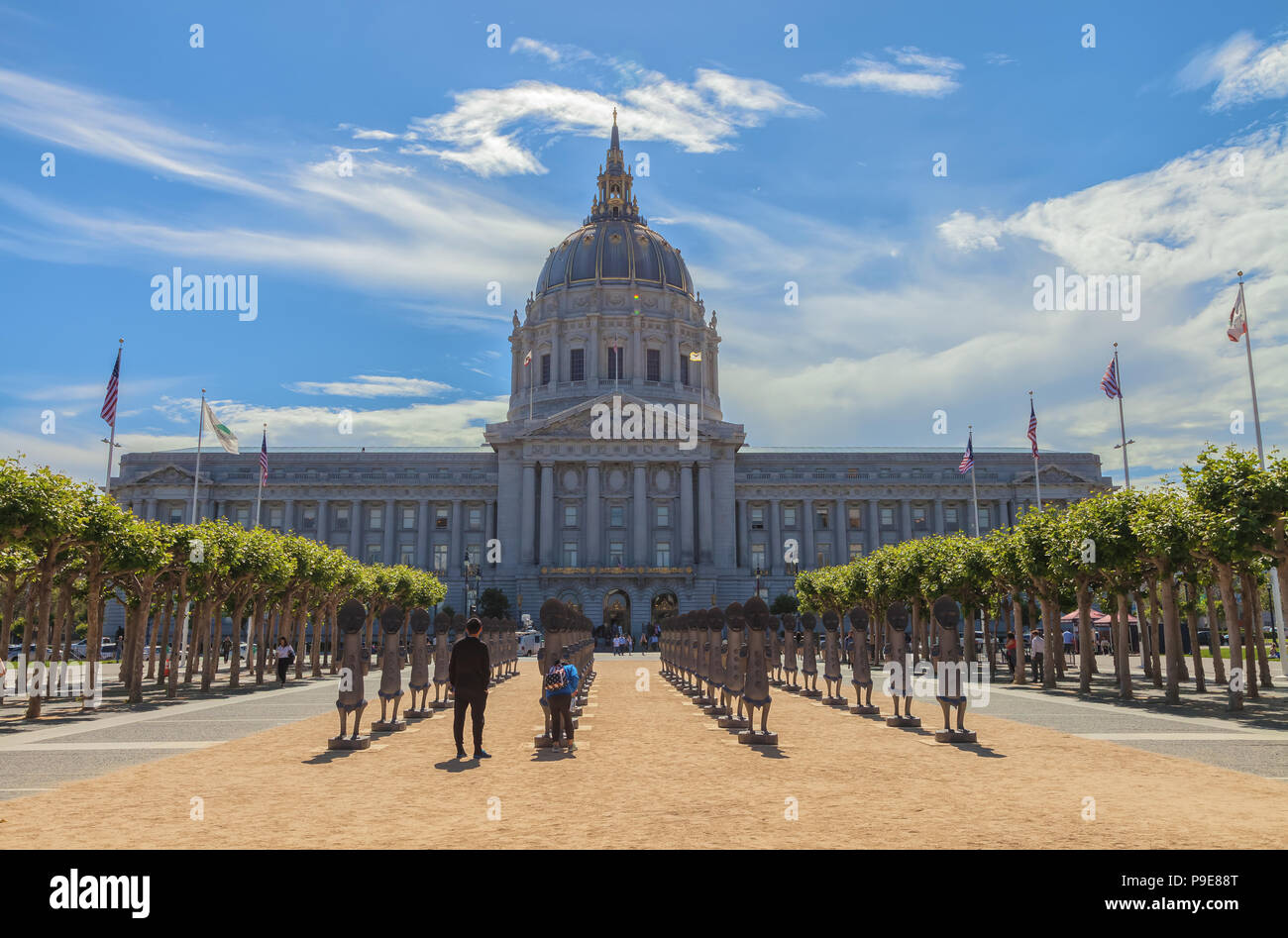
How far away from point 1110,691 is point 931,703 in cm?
920

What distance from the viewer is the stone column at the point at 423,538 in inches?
4274

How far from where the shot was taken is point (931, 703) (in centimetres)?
2820

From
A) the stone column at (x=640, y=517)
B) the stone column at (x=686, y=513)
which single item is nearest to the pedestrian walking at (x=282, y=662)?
the stone column at (x=640, y=517)

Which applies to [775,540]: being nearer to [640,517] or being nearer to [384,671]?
[640,517]

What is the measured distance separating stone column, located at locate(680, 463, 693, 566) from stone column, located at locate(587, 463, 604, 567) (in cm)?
894

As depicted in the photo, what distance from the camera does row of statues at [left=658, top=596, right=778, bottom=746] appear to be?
715 inches

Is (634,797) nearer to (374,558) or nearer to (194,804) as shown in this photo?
(194,804)

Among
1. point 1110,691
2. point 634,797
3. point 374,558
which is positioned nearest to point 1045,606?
point 1110,691

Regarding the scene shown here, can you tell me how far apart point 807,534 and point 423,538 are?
147 feet

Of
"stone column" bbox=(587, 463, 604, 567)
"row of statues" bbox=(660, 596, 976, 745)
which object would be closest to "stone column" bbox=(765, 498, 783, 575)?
"stone column" bbox=(587, 463, 604, 567)

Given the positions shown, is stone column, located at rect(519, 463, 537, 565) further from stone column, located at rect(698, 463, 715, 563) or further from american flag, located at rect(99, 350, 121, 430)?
american flag, located at rect(99, 350, 121, 430)

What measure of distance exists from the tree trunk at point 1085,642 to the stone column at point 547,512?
72.0 metres
